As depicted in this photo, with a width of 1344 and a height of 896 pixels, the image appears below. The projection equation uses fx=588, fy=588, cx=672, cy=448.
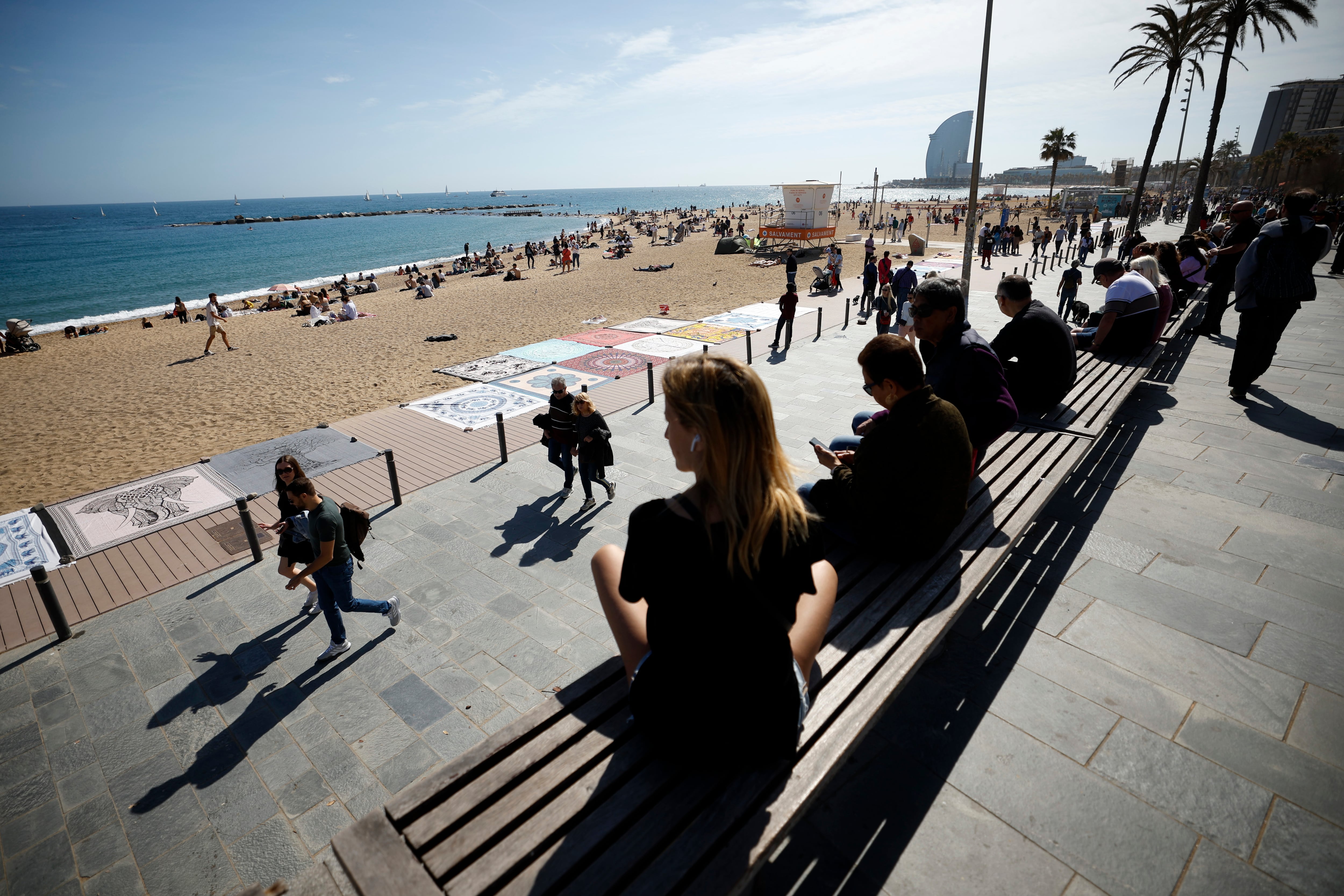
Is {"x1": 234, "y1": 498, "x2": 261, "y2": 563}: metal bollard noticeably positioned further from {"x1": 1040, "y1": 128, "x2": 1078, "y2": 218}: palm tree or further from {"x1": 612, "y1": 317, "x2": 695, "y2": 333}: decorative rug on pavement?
{"x1": 1040, "y1": 128, "x2": 1078, "y2": 218}: palm tree

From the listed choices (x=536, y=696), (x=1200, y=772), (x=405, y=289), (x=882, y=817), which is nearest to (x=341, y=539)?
(x=536, y=696)

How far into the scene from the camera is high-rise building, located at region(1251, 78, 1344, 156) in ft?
373

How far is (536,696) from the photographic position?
4375mm

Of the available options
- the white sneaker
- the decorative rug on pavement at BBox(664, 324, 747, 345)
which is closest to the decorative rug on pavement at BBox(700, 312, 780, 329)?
the decorative rug on pavement at BBox(664, 324, 747, 345)

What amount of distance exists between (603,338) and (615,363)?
3.49 metres

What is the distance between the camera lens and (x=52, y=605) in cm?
528

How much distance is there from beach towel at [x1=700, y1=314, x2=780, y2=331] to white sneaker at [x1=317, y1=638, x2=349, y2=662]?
14586 mm

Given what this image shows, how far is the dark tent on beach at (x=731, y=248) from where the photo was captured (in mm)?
43406

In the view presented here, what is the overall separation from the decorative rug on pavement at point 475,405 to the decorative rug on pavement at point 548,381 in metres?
0.24

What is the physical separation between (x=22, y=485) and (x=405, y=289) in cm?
2650

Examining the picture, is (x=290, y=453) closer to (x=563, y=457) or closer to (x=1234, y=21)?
(x=563, y=457)

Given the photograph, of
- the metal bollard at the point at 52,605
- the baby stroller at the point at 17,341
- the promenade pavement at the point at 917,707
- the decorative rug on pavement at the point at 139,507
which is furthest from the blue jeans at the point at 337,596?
the baby stroller at the point at 17,341

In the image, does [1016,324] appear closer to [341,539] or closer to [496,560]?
[496,560]

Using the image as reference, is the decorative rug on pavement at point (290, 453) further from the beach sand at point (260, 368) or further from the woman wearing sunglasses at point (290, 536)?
the woman wearing sunglasses at point (290, 536)
